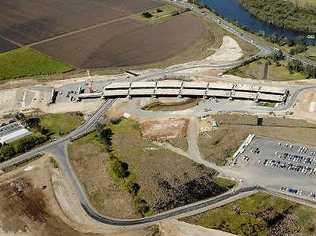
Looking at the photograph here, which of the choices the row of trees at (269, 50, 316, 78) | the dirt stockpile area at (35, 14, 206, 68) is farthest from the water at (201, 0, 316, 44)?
the row of trees at (269, 50, 316, 78)

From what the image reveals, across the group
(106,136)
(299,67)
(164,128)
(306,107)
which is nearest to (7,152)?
(106,136)

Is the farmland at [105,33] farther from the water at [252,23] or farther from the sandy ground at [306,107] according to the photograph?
the sandy ground at [306,107]

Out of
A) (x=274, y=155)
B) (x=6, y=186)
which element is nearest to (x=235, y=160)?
(x=274, y=155)

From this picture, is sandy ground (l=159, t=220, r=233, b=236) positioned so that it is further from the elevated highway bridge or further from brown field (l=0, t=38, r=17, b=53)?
brown field (l=0, t=38, r=17, b=53)

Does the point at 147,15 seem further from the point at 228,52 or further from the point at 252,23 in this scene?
the point at 228,52

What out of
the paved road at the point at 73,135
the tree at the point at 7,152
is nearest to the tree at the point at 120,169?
the paved road at the point at 73,135

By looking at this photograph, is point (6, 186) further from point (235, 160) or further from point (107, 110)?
point (235, 160)
